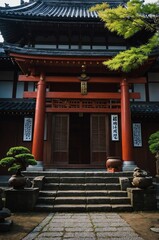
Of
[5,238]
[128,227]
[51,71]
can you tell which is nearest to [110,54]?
[51,71]

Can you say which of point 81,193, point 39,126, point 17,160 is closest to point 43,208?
point 81,193

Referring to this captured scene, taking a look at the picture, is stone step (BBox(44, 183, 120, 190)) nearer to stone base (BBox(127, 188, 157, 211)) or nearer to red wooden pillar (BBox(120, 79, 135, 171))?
stone base (BBox(127, 188, 157, 211))

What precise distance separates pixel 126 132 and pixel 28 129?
5.55 meters

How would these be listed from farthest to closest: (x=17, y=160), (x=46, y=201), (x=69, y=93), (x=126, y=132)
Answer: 1. (x=69, y=93)
2. (x=126, y=132)
3. (x=46, y=201)
4. (x=17, y=160)

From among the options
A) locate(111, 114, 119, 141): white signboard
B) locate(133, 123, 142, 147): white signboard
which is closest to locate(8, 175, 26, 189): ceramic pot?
locate(111, 114, 119, 141): white signboard

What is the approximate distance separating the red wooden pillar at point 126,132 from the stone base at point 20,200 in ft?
15.4

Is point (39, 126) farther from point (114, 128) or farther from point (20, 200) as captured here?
point (114, 128)

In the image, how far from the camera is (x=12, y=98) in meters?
12.5

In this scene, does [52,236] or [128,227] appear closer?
[52,236]

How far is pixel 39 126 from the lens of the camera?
9.90m

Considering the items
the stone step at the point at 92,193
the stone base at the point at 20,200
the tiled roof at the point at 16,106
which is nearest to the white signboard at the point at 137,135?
the stone step at the point at 92,193

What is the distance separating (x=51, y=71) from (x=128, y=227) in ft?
26.5

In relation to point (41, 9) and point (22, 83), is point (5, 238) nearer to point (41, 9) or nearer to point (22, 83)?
point (22, 83)

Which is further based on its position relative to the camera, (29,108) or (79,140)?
(79,140)
